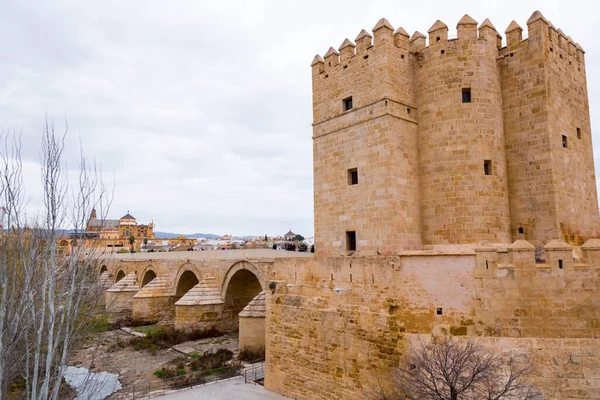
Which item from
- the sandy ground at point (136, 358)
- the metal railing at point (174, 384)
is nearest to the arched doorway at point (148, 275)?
the sandy ground at point (136, 358)

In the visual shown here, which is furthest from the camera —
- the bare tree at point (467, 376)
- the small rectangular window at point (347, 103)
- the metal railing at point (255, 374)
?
the metal railing at point (255, 374)

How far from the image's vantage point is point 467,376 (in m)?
6.78

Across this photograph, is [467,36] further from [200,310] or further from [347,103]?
[200,310]

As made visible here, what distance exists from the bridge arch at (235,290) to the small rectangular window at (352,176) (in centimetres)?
815

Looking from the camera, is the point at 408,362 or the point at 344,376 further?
the point at 344,376

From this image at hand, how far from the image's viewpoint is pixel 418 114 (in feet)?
35.7

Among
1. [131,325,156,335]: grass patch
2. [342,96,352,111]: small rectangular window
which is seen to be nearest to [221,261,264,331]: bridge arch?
[131,325,156,335]: grass patch

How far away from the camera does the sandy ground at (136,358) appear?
1391 cm

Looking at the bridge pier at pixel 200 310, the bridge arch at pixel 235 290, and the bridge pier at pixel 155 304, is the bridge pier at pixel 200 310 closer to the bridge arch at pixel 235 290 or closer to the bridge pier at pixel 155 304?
the bridge arch at pixel 235 290

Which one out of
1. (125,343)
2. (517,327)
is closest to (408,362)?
(517,327)

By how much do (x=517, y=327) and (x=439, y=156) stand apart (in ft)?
15.2

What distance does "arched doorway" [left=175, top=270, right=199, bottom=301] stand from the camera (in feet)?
72.9

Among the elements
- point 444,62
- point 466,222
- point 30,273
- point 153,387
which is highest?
point 444,62

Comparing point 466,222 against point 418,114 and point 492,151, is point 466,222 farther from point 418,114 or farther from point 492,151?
point 418,114
